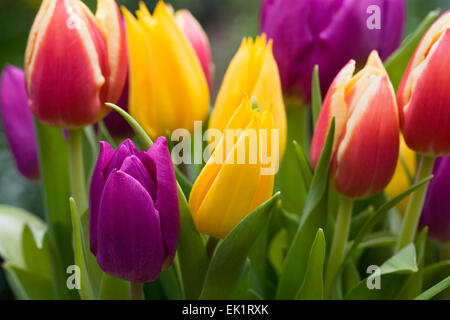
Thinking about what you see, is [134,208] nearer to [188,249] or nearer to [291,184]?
[188,249]

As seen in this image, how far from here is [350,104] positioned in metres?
0.31

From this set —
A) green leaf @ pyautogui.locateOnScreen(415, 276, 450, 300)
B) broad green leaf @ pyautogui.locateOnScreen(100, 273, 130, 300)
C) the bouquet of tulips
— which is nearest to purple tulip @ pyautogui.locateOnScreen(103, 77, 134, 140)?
the bouquet of tulips

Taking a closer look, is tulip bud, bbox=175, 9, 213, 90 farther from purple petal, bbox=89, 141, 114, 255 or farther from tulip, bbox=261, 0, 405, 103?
purple petal, bbox=89, 141, 114, 255

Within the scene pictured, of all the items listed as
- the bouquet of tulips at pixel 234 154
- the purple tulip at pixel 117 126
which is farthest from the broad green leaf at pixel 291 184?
the purple tulip at pixel 117 126

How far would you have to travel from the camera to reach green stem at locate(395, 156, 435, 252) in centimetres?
34

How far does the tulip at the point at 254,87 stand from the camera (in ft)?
1.09

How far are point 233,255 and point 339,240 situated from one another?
67 mm

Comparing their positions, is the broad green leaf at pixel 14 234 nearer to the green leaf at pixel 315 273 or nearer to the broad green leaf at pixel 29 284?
the broad green leaf at pixel 29 284

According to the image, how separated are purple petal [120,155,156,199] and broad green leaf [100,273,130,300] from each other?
9cm

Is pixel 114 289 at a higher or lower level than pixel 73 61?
lower

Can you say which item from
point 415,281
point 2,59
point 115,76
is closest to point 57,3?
point 115,76

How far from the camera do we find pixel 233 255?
0.31 meters

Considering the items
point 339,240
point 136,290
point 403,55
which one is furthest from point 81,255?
point 403,55

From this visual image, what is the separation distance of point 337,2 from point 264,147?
5.5 inches
